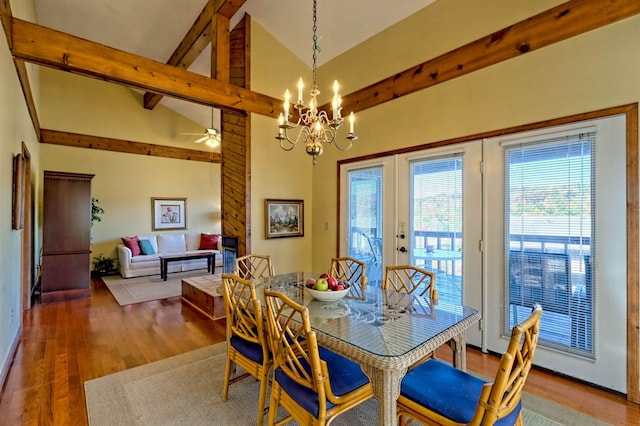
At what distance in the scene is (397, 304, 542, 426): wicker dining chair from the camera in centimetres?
118

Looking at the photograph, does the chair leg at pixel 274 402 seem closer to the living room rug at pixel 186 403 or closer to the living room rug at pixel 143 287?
the living room rug at pixel 186 403

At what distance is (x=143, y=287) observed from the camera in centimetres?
570

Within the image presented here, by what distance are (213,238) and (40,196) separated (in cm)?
345

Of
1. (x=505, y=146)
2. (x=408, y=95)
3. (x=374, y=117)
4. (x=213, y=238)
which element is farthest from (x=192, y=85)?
(x=213, y=238)

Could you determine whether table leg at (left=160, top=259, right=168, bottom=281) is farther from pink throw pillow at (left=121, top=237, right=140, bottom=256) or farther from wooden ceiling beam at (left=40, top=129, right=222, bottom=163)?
wooden ceiling beam at (left=40, top=129, right=222, bottom=163)

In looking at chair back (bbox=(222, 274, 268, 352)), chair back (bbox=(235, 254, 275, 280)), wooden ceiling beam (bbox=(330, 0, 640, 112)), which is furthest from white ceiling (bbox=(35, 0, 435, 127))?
chair back (bbox=(222, 274, 268, 352))

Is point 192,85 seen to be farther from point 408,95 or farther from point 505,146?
point 505,146

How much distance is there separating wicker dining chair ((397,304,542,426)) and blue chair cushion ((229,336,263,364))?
934 mm

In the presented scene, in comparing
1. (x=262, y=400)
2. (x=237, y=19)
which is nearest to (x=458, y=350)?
(x=262, y=400)

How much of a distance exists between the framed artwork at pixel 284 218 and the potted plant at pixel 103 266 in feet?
15.2

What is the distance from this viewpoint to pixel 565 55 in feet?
8.49

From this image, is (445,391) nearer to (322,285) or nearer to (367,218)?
(322,285)

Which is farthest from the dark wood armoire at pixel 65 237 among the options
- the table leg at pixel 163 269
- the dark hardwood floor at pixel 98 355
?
the table leg at pixel 163 269

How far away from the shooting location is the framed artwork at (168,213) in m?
7.70
